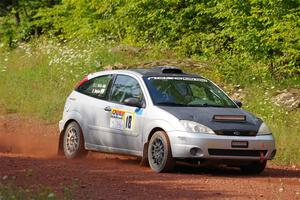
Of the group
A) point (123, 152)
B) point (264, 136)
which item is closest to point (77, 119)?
point (123, 152)

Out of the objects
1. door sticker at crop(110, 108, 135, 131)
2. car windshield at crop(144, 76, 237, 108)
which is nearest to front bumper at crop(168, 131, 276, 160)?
car windshield at crop(144, 76, 237, 108)

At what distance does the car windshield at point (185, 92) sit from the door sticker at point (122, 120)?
486 mm

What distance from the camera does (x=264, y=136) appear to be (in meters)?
12.1

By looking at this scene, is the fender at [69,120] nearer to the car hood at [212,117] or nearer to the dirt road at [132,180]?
the dirt road at [132,180]

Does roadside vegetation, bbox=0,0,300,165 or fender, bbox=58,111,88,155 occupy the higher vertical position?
roadside vegetation, bbox=0,0,300,165

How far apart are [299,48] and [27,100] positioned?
7.24 meters

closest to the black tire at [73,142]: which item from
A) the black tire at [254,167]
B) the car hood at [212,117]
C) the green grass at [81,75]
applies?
the car hood at [212,117]

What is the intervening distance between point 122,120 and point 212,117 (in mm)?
1624

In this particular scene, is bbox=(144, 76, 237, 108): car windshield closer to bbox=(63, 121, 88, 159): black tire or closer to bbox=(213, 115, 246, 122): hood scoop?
bbox=(213, 115, 246, 122): hood scoop

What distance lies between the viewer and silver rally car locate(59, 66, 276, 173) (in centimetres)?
1173

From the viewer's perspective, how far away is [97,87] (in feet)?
45.6

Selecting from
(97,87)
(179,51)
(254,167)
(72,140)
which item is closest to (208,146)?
(254,167)

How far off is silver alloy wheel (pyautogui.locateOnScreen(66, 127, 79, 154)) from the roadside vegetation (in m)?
3.52

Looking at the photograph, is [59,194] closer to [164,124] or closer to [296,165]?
[164,124]
